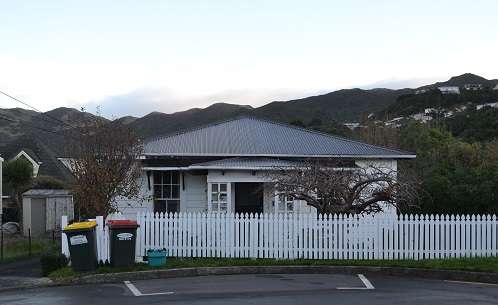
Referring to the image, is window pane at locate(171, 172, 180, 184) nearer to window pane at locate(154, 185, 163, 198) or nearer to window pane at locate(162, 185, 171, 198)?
window pane at locate(162, 185, 171, 198)

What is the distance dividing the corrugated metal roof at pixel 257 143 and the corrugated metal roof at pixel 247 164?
28 centimetres

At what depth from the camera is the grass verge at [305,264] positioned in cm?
1565

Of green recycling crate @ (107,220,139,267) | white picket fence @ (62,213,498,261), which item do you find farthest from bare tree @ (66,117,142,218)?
green recycling crate @ (107,220,139,267)

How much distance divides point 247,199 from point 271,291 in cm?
1051

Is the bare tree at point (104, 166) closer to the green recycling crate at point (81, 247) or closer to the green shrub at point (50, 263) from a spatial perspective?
the green shrub at point (50, 263)

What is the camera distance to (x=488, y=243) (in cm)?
1788

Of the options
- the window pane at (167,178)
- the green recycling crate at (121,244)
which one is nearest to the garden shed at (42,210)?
the window pane at (167,178)

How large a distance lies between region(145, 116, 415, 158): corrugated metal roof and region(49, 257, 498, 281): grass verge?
647cm

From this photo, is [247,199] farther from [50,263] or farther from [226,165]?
[50,263]

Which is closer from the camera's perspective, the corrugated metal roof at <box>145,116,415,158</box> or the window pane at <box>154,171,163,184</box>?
the corrugated metal roof at <box>145,116,415,158</box>

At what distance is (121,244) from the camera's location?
16328 mm

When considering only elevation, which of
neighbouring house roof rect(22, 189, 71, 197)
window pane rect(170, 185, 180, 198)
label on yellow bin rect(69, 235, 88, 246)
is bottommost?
neighbouring house roof rect(22, 189, 71, 197)

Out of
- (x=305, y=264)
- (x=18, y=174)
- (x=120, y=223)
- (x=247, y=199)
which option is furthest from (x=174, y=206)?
(x=18, y=174)

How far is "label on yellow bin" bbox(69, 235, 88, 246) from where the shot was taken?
15.9m
